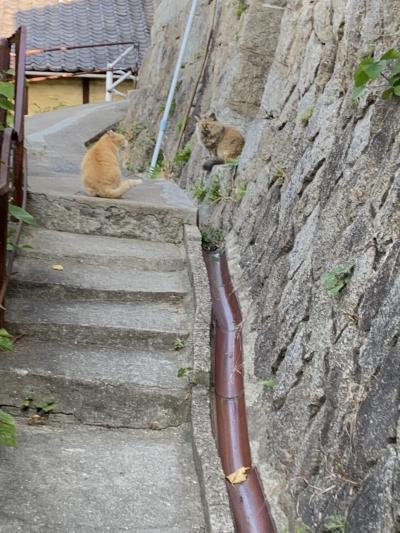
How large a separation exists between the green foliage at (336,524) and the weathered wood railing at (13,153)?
2.35m

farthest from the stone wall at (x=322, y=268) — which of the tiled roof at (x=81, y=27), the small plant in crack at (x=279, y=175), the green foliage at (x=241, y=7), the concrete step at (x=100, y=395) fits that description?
the tiled roof at (x=81, y=27)

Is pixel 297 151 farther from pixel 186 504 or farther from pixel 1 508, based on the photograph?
pixel 1 508

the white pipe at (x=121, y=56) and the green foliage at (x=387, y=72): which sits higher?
the green foliage at (x=387, y=72)

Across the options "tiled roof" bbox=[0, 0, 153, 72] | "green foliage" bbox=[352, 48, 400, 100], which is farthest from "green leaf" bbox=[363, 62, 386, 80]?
"tiled roof" bbox=[0, 0, 153, 72]

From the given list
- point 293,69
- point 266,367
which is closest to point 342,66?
point 293,69

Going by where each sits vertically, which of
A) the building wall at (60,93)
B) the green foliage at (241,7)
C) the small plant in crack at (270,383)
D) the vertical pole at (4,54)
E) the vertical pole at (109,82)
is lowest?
the building wall at (60,93)

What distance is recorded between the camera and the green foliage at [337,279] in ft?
10.3

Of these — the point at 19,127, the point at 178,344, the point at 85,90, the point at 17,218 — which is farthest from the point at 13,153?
the point at 85,90

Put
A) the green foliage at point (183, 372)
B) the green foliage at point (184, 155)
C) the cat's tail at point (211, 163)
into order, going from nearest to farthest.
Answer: the green foliage at point (183, 372) < the cat's tail at point (211, 163) < the green foliage at point (184, 155)

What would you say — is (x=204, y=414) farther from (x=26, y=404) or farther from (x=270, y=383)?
(x=26, y=404)

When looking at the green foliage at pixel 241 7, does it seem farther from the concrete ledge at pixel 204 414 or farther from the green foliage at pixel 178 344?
the green foliage at pixel 178 344

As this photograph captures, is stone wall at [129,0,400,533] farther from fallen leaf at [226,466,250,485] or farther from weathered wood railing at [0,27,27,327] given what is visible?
weathered wood railing at [0,27,27,327]

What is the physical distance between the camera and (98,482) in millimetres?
3449

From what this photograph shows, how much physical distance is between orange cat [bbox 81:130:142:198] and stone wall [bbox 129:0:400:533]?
984 mm
